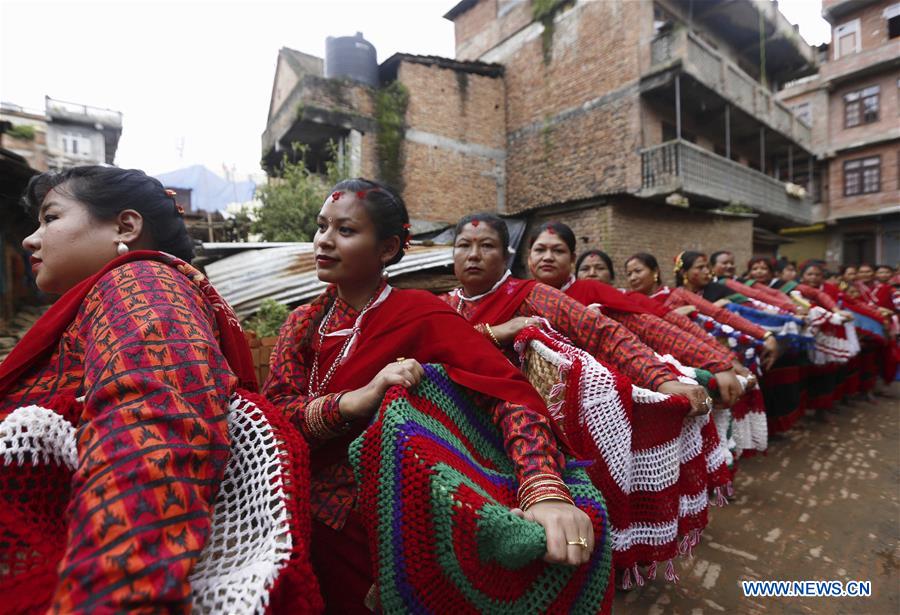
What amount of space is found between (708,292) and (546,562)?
4.62 metres

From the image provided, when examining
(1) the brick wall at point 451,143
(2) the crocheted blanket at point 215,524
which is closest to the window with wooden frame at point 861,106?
(1) the brick wall at point 451,143

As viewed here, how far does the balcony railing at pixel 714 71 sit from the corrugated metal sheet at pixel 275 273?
932 centimetres

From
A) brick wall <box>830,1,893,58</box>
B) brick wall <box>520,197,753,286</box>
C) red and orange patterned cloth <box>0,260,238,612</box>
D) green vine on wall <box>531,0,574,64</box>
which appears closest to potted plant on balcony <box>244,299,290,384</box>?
red and orange patterned cloth <box>0,260,238,612</box>

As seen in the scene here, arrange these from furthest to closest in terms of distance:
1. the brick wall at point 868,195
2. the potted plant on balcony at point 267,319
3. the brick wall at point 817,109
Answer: the brick wall at point 817,109
the brick wall at point 868,195
the potted plant on balcony at point 267,319

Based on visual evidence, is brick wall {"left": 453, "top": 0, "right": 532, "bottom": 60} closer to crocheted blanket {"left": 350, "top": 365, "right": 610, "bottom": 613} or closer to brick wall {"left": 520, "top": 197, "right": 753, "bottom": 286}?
brick wall {"left": 520, "top": 197, "right": 753, "bottom": 286}

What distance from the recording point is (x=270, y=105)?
61.7 ft

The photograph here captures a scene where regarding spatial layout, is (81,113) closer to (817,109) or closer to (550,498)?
(550,498)

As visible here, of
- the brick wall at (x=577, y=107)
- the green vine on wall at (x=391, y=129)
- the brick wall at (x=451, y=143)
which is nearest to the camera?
the brick wall at (x=577, y=107)

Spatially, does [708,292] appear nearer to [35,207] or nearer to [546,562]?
[546,562]

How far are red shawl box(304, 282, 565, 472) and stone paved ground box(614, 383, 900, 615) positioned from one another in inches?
76.2

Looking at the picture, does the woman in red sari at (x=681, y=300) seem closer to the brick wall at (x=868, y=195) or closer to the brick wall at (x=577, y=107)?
the brick wall at (x=577, y=107)

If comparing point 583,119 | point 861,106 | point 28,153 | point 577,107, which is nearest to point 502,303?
point 583,119

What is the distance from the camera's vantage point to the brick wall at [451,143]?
1386cm

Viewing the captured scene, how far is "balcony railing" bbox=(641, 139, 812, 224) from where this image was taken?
456 inches
